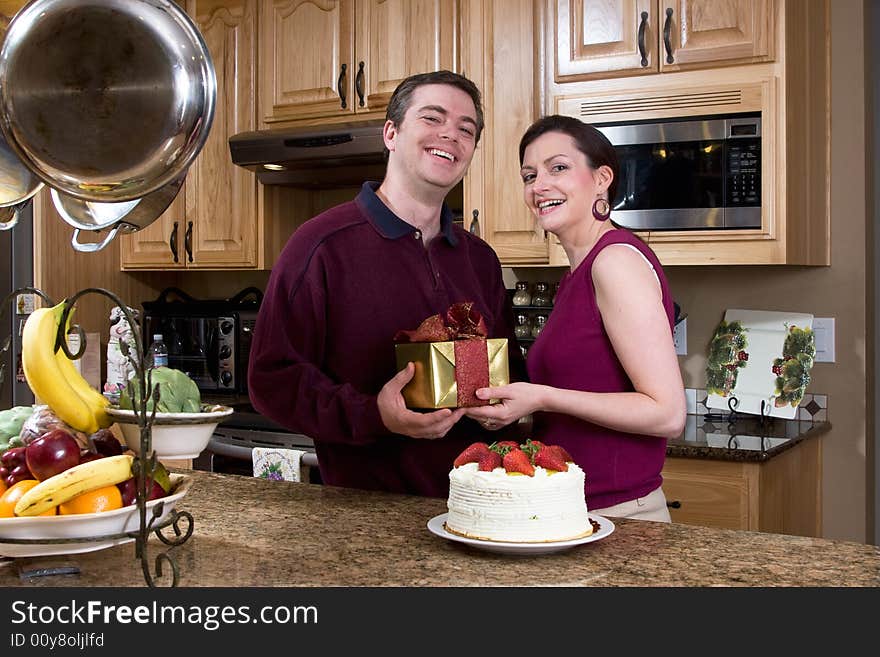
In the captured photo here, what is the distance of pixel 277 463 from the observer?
10.4 ft

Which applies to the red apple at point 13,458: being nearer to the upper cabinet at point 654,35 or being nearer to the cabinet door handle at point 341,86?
the upper cabinet at point 654,35

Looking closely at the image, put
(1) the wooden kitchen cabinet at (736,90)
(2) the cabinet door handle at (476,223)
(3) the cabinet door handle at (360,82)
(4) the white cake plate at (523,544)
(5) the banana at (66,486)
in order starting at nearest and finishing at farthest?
(5) the banana at (66,486)
(4) the white cake plate at (523,544)
(1) the wooden kitchen cabinet at (736,90)
(2) the cabinet door handle at (476,223)
(3) the cabinet door handle at (360,82)

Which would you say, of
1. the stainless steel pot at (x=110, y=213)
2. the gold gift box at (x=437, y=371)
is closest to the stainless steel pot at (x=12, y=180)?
the stainless steel pot at (x=110, y=213)

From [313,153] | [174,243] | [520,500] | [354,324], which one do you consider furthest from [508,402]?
[174,243]

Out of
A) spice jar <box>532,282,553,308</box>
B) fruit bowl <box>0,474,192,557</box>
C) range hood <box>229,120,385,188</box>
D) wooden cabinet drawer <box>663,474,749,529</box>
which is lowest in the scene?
wooden cabinet drawer <box>663,474,749,529</box>

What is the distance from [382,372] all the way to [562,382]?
39 cm

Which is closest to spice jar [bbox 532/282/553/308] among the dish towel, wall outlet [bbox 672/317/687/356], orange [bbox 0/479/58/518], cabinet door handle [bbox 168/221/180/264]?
wall outlet [bbox 672/317/687/356]

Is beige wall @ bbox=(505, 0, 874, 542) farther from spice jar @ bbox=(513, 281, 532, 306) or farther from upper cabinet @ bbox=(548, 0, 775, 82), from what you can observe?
spice jar @ bbox=(513, 281, 532, 306)

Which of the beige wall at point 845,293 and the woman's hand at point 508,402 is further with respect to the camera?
the beige wall at point 845,293

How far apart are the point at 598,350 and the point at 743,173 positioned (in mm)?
1261

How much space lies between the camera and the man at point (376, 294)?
191 cm

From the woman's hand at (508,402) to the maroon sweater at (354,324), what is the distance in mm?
346

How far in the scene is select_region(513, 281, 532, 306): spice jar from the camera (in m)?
3.37

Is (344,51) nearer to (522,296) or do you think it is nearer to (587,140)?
(522,296)
